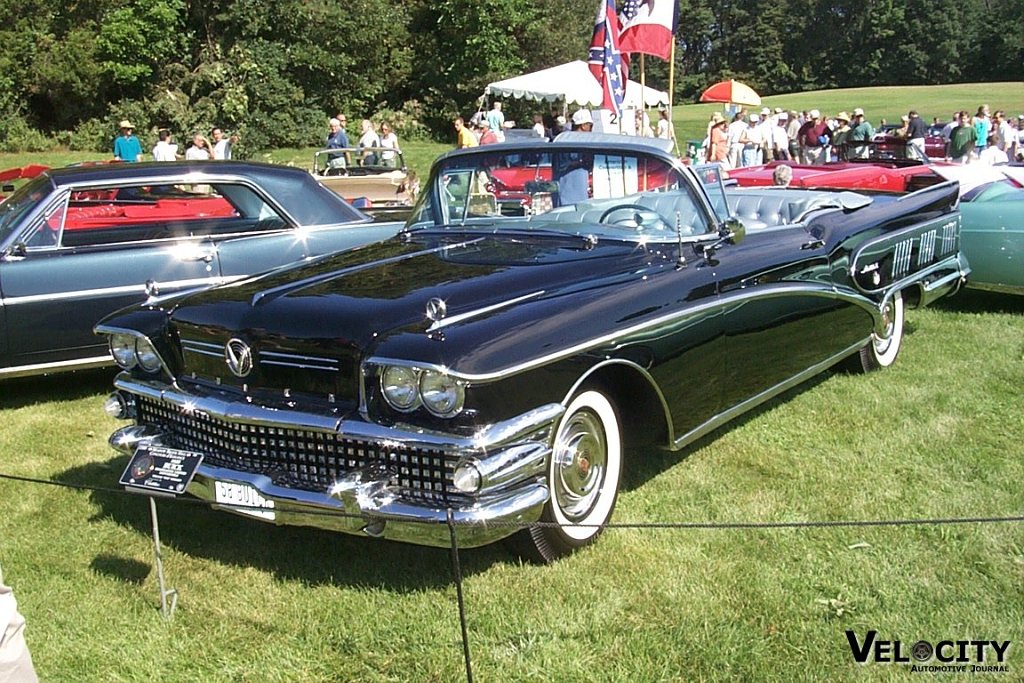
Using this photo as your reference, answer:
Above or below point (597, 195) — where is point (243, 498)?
below

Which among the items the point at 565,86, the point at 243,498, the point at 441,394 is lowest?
the point at 243,498

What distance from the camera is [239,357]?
3.79 metres

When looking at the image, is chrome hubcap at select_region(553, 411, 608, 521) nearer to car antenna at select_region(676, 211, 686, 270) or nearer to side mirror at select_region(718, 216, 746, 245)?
car antenna at select_region(676, 211, 686, 270)

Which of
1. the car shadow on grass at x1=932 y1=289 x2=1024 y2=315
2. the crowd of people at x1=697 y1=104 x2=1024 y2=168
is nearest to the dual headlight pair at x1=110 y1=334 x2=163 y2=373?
the car shadow on grass at x1=932 y1=289 x2=1024 y2=315

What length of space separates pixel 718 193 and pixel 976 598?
2.35 m

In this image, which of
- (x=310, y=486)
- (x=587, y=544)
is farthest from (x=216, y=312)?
(x=587, y=544)

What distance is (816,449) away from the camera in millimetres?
5156

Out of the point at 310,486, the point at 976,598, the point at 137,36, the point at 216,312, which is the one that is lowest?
the point at 976,598

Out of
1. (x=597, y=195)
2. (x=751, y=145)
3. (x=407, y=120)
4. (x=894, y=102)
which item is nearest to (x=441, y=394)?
(x=597, y=195)

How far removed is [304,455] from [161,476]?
49 centimetres

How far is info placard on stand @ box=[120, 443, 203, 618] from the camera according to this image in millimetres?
3471

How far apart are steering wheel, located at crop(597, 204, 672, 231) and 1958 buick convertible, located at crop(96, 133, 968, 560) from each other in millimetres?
14

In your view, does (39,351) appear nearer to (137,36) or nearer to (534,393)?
(534,393)

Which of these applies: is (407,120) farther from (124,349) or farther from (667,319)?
(667,319)
